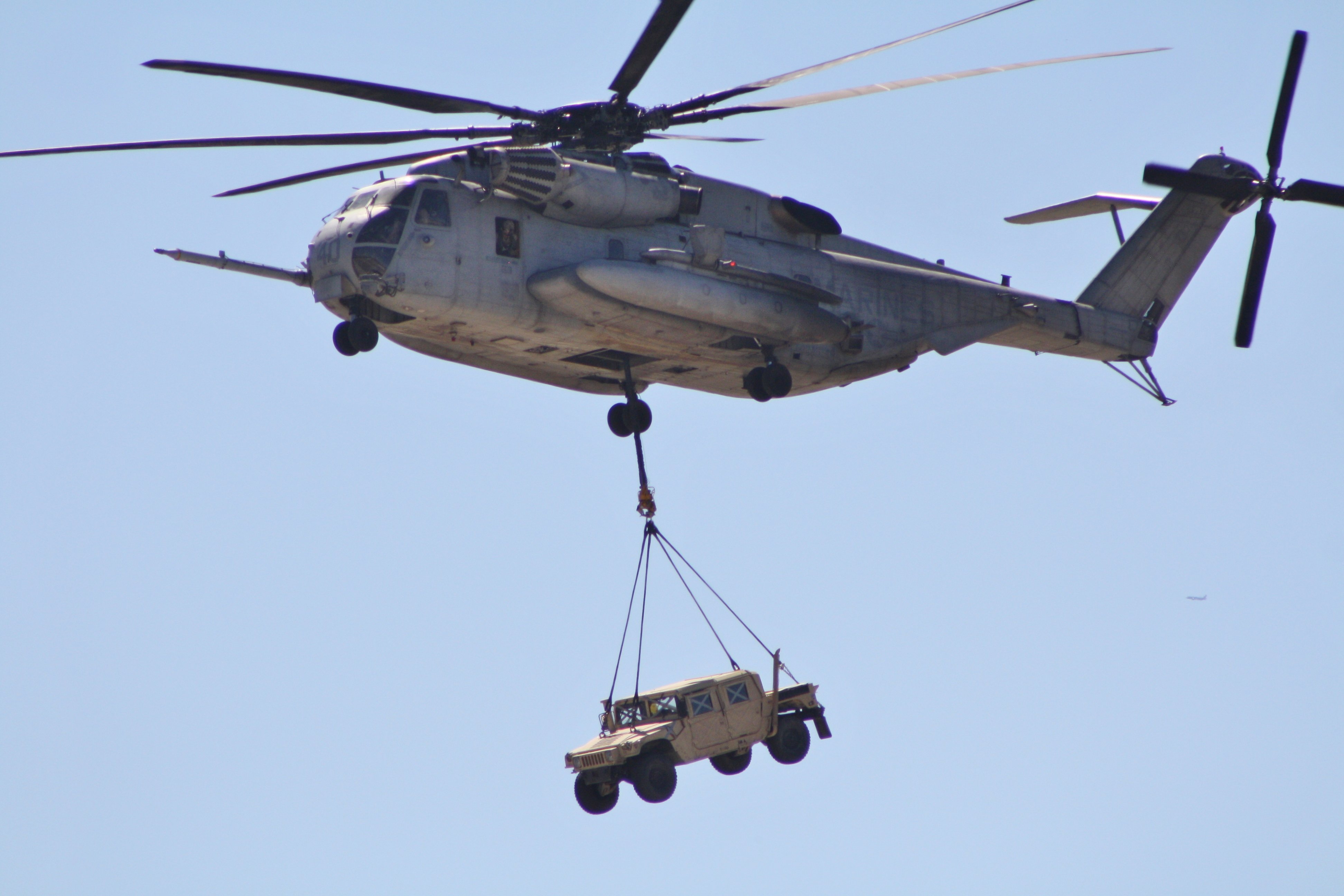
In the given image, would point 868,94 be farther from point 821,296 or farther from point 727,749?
point 727,749

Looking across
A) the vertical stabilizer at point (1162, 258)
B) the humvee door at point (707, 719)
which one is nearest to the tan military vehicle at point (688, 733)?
the humvee door at point (707, 719)

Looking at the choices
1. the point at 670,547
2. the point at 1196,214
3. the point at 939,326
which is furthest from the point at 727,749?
the point at 1196,214

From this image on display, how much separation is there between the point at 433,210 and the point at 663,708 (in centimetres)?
717

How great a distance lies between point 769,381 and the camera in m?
24.5

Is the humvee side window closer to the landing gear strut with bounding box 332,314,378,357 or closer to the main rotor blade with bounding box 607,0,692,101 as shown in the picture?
the landing gear strut with bounding box 332,314,378,357

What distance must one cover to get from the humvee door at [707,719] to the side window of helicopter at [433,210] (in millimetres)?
6984

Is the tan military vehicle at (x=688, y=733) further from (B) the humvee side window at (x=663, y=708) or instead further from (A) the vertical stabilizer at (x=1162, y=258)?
(A) the vertical stabilizer at (x=1162, y=258)

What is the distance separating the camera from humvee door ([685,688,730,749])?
73.4 feet

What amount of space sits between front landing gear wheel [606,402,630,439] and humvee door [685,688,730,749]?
490cm

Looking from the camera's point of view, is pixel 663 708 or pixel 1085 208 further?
pixel 1085 208

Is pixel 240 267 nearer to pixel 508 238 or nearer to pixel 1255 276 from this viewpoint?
pixel 508 238

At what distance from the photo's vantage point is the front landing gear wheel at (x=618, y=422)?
25938 mm

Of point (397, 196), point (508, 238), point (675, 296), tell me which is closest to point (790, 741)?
point (675, 296)

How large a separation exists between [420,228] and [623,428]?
535 centimetres
